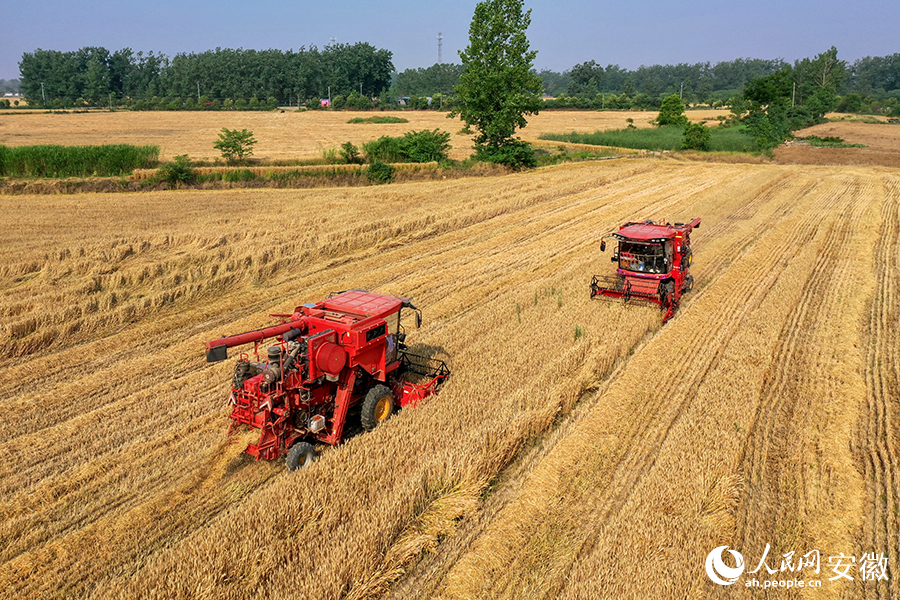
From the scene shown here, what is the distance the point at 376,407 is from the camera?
1001 centimetres

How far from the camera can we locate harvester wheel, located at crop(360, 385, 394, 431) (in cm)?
980

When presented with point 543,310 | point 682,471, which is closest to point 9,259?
point 543,310

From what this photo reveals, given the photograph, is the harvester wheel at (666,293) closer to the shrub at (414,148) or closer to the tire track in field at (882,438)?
the tire track in field at (882,438)

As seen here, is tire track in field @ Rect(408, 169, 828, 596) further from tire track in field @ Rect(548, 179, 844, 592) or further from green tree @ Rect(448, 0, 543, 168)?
green tree @ Rect(448, 0, 543, 168)

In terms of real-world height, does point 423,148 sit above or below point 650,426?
above

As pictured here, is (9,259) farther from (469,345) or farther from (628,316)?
(628,316)

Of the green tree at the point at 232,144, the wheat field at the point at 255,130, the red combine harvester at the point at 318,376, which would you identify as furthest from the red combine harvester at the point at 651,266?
the wheat field at the point at 255,130

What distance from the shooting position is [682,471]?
8.91 meters

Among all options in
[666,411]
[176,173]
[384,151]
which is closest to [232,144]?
[176,173]

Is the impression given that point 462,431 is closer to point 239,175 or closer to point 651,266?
point 651,266

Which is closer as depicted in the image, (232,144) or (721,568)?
(721,568)

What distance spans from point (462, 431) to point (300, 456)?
8.60ft

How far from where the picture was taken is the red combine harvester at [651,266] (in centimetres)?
1557

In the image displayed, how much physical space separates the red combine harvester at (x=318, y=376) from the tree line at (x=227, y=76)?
4968 inches
